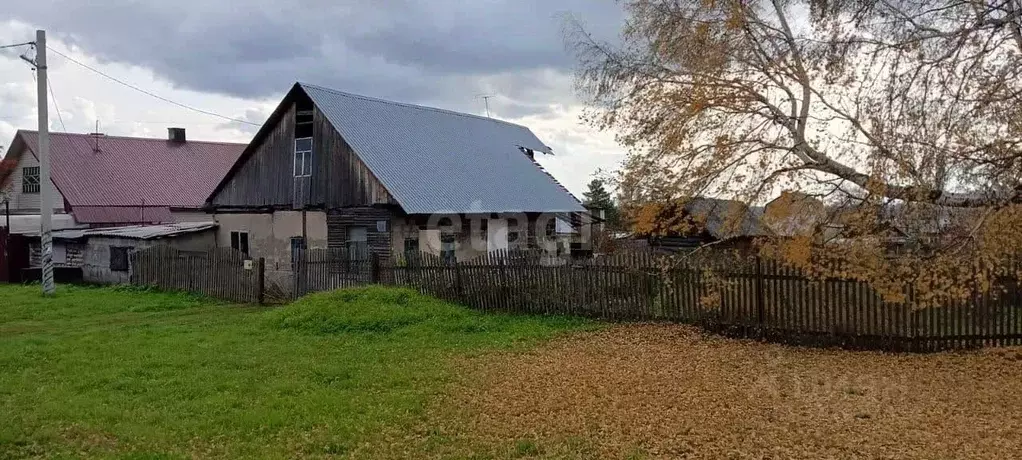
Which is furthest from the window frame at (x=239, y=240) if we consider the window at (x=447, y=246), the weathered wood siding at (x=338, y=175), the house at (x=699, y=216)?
the house at (x=699, y=216)

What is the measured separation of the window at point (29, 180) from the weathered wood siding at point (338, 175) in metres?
20.6

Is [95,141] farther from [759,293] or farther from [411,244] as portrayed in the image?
[759,293]

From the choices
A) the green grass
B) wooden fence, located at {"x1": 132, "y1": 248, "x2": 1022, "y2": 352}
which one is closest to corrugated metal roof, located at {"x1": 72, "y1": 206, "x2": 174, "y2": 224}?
wooden fence, located at {"x1": 132, "y1": 248, "x2": 1022, "y2": 352}

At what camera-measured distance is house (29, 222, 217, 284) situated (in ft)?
82.1

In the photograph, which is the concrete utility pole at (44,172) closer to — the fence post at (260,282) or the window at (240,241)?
the window at (240,241)

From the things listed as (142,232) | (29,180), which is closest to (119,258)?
(142,232)

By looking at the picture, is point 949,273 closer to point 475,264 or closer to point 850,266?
point 850,266

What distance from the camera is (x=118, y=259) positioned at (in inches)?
1003

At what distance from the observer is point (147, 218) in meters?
35.2

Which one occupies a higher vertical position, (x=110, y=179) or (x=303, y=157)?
(x=110, y=179)

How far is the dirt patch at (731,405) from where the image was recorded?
7.20m

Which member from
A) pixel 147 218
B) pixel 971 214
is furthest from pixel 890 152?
pixel 147 218

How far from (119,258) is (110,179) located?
1186 centimetres

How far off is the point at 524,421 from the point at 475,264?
9.61m
